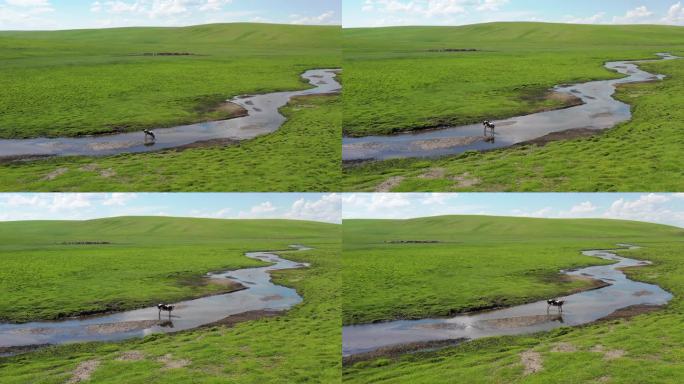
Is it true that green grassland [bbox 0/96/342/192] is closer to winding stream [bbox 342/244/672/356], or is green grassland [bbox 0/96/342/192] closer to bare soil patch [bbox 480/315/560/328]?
winding stream [bbox 342/244/672/356]

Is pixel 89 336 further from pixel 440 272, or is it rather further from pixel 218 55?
pixel 218 55

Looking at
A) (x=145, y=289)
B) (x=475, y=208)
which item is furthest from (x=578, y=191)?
(x=145, y=289)

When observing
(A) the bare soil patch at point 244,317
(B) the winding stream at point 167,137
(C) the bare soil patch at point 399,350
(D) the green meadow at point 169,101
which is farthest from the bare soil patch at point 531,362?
(B) the winding stream at point 167,137

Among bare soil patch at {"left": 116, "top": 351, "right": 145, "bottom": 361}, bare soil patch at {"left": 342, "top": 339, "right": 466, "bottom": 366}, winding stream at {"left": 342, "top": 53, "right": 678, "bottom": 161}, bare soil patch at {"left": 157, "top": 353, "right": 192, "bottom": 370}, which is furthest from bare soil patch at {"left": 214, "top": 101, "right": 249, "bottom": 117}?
bare soil patch at {"left": 342, "top": 339, "right": 466, "bottom": 366}

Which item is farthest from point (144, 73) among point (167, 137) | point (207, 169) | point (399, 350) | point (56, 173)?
point (399, 350)

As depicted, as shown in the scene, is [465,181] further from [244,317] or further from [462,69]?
[462,69]

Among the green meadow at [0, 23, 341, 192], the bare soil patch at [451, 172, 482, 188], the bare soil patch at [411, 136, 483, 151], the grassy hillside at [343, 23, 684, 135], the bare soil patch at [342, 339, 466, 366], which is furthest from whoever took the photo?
the grassy hillside at [343, 23, 684, 135]

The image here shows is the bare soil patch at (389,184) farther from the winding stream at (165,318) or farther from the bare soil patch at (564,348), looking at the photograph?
the bare soil patch at (564,348)
